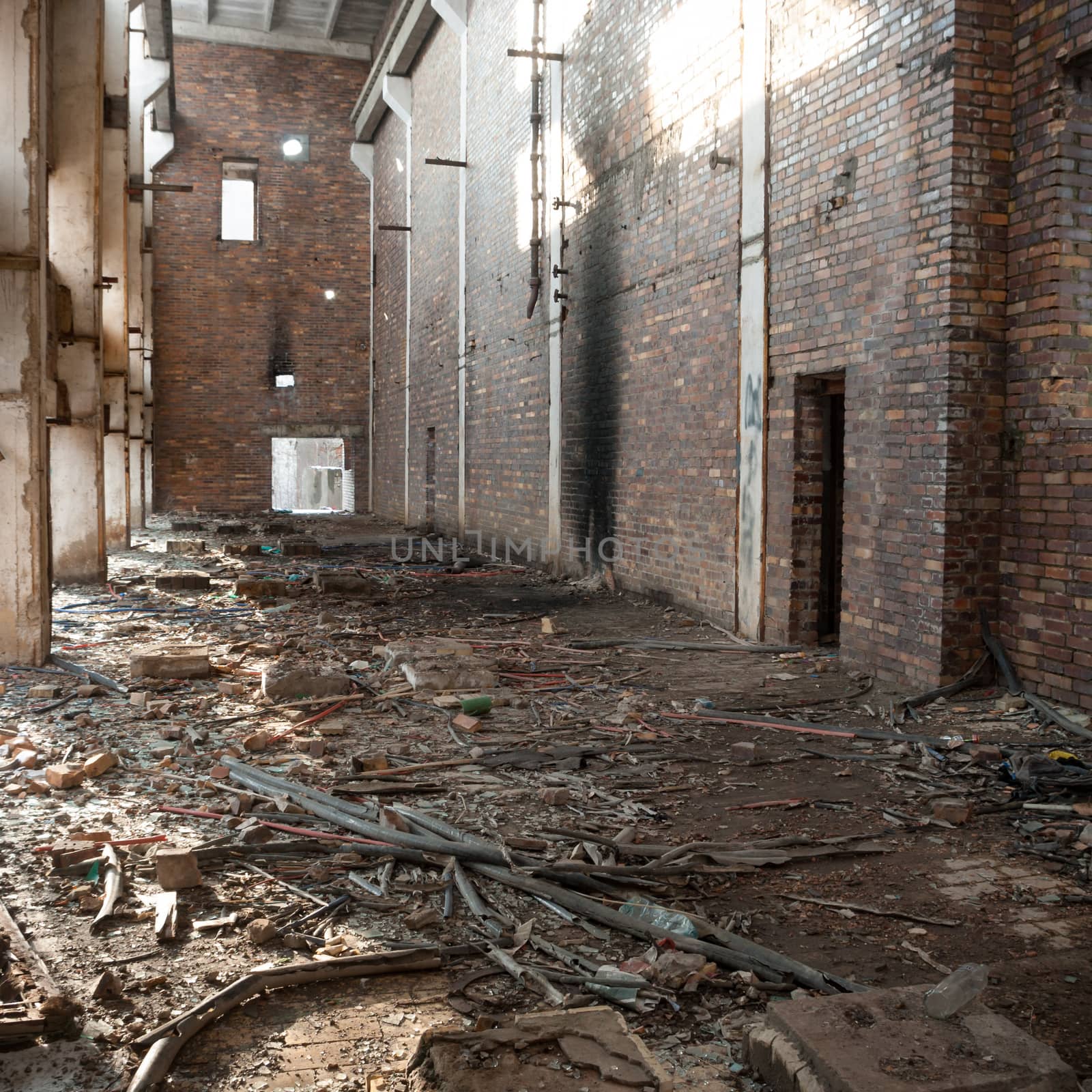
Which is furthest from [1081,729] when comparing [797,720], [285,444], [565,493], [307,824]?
[285,444]

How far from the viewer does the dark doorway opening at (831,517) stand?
7789 millimetres

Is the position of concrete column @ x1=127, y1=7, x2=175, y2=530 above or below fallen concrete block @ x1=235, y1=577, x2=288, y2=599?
above

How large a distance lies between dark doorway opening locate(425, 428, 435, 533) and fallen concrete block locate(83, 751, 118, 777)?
14684 millimetres

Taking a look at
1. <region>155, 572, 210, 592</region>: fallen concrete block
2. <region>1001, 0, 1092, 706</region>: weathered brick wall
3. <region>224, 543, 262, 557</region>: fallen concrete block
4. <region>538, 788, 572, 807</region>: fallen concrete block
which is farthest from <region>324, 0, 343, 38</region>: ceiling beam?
<region>538, 788, 572, 807</region>: fallen concrete block

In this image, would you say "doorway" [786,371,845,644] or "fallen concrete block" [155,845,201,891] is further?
"doorway" [786,371,845,644]

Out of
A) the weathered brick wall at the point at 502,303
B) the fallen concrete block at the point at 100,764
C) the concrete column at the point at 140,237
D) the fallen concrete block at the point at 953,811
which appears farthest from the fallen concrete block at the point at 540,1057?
the concrete column at the point at 140,237

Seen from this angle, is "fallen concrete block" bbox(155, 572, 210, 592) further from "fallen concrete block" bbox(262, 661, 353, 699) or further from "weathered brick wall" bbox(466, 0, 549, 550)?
"fallen concrete block" bbox(262, 661, 353, 699)

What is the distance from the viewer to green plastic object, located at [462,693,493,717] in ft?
20.4

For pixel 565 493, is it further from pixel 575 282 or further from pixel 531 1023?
pixel 531 1023

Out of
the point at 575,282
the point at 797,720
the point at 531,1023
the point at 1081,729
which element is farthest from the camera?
the point at 575,282

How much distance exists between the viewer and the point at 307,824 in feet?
14.0

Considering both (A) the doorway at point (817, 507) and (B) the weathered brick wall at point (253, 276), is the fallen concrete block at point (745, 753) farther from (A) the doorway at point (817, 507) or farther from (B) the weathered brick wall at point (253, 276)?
(B) the weathered brick wall at point (253, 276)

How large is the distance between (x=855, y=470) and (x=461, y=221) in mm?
12061

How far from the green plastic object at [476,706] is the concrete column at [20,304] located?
3.36 meters
